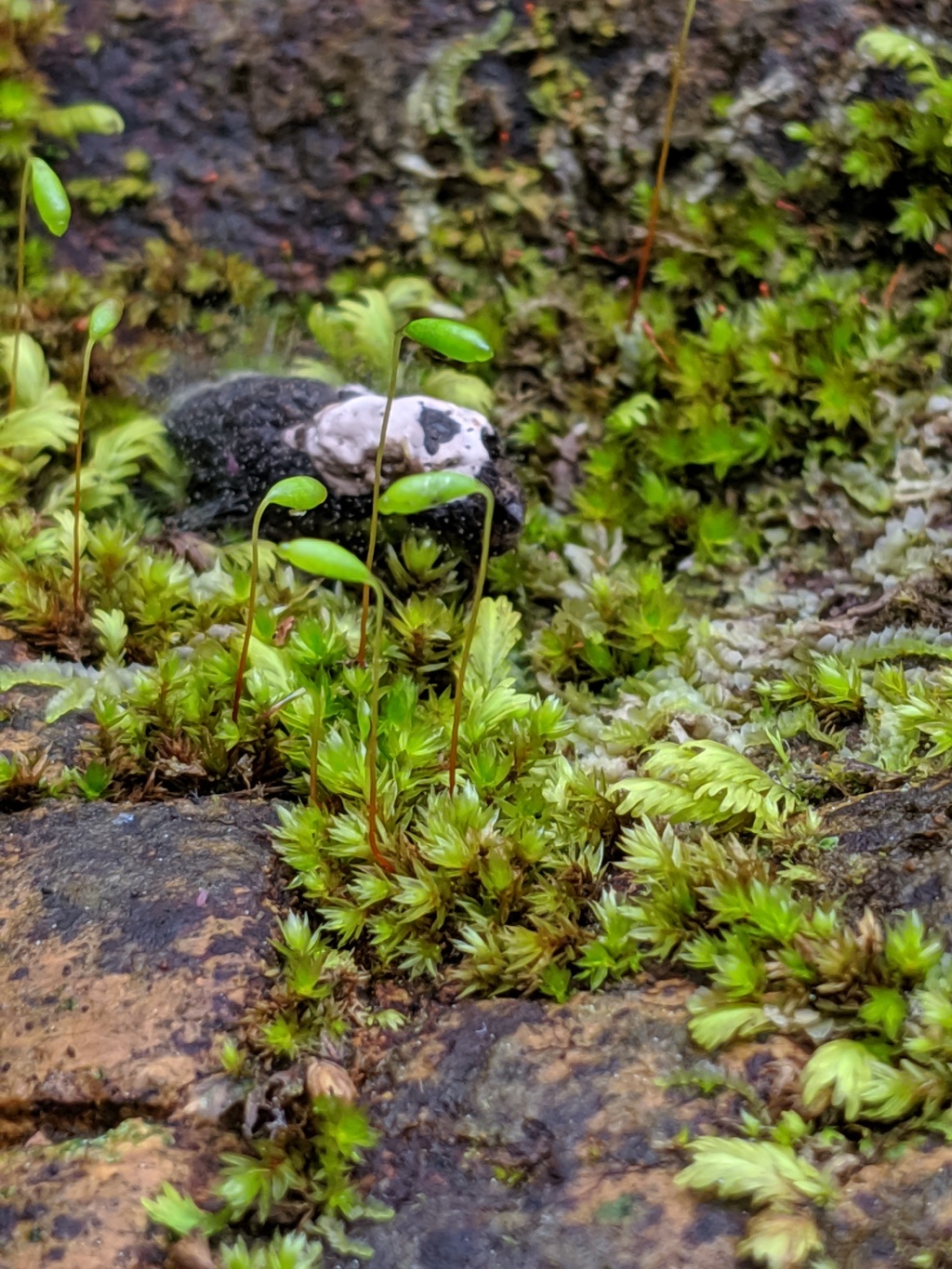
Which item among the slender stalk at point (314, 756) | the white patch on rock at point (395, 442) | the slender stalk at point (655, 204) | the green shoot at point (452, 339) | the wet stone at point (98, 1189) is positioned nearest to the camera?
the wet stone at point (98, 1189)

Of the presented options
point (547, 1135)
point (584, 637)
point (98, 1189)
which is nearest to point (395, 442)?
point (584, 637)

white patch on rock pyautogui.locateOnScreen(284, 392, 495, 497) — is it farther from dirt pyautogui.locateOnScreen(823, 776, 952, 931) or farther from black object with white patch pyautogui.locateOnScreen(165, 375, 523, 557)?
dirt pyautogui.locateOnScreen(823, 776, 952, 931)

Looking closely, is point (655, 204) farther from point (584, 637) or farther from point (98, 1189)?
point (98, 1189)

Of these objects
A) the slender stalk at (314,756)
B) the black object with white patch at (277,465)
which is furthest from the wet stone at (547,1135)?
the black object with white patch at (277,465)

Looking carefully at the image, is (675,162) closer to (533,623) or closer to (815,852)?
(533,623)

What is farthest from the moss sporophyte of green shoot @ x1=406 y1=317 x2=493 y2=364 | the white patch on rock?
the white patch on rock

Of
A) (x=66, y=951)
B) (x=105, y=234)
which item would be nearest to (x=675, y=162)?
(x=105, y=234)

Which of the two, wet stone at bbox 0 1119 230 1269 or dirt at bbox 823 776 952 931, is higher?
dirt at bbox 823 776 952 931

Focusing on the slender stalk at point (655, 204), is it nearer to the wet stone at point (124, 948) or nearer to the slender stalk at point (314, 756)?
the slender stalk at point (314, 756)

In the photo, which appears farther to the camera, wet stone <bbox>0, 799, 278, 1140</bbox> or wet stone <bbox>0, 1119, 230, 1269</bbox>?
wet stone <bbox>0, 799, 278, 1140</bbox>
